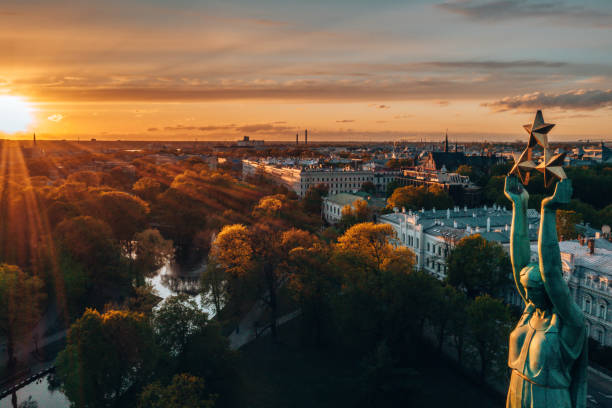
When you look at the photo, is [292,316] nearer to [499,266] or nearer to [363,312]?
[363,312]

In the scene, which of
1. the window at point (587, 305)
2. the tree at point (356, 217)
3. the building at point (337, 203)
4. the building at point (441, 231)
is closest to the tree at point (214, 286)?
the building at point (441, 231)

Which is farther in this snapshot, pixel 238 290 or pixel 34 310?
pixel 238 290

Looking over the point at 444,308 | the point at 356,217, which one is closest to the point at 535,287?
the point at 444,308

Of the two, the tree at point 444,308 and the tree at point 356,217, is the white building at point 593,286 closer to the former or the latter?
the tree at point 444,308

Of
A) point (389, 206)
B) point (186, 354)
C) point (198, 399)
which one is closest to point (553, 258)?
point (198, 399)

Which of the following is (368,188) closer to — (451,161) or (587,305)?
(451,161)

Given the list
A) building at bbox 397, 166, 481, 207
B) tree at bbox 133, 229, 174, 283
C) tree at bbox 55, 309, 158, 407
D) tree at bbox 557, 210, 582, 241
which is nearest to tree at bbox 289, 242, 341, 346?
tree at bbox 55, 309, 158, 407
